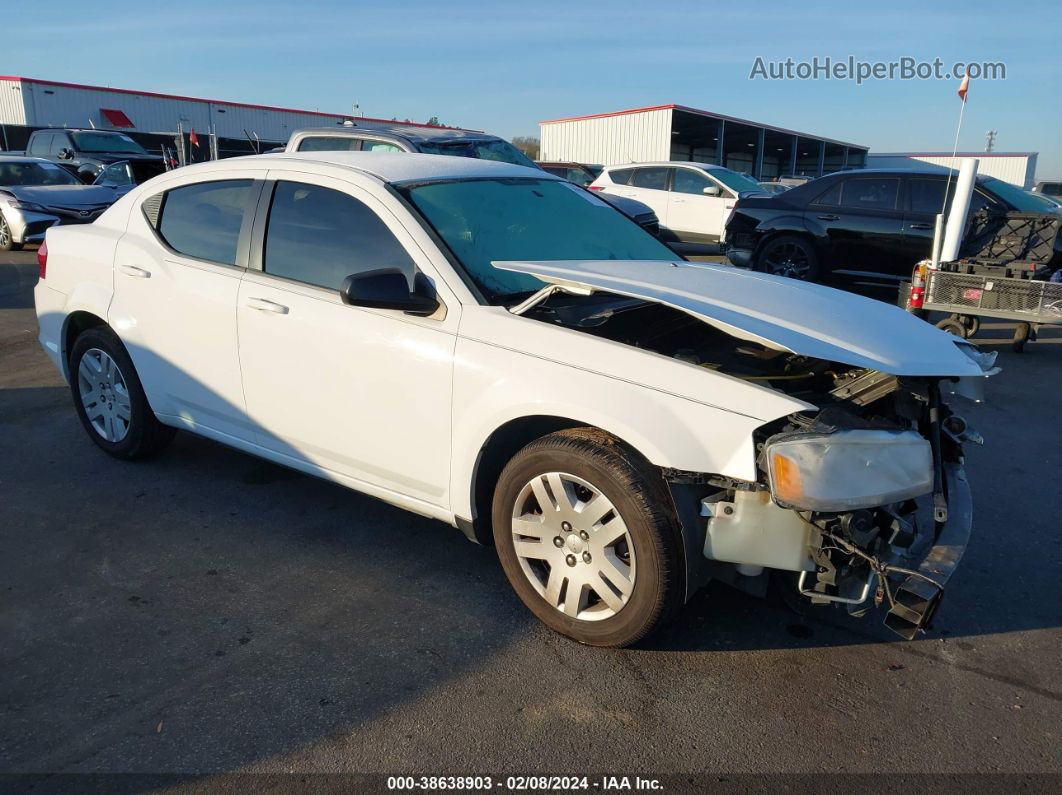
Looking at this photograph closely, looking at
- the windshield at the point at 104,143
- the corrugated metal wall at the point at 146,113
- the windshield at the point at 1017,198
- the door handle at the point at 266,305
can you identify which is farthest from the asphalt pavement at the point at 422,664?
the corrugated metal wall at the point at 146,113

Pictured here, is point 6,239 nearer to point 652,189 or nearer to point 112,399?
point 652,189

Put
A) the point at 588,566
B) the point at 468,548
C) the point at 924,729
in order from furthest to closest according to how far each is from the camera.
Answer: the point at 468,548
the point at 588,566
the point at 924,729

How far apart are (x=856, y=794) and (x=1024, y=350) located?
24.3 feet

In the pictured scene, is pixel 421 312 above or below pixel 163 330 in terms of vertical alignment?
above

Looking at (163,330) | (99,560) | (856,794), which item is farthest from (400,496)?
(856,794)

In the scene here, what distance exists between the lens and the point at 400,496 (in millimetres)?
3521

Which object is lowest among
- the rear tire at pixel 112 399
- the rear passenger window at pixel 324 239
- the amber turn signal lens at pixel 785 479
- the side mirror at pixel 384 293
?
the rear tire at pixel 112 399

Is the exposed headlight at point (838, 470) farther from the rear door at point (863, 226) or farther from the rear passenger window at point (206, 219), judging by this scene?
the rear door at point (863, 226)

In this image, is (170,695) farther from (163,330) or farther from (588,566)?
(163,330)

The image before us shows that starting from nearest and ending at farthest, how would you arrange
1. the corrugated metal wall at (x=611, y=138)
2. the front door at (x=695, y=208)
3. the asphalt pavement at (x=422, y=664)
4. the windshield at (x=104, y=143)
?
1. the asphalt pavement at (x=422, y=664)
2. the front door at (x=695, y=208)
3. the windshield at (x=104, y=143)
4. the corrugated metal wall at (x=611, y=138)

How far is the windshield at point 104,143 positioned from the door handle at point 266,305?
695 inches

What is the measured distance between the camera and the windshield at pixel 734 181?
15078 mm

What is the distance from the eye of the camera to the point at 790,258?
1053 centimetres

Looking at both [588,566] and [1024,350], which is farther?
[1024,350]
